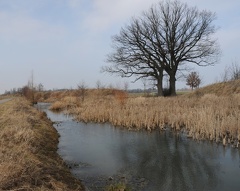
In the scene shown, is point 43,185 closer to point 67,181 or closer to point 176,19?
point 67,181

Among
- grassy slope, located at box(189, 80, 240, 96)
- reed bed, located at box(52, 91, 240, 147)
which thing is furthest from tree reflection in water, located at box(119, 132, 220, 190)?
grassy slope, located at box(189, 80, 240, 96)

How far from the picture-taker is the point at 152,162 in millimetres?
8117

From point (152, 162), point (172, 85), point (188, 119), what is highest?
point (172, 85)

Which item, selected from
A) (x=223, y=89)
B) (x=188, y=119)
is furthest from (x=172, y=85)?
(x=188, y=119)

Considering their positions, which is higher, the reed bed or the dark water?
the reed bed

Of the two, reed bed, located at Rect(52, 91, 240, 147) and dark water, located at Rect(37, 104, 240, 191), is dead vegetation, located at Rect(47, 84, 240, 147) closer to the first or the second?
reed bed, located at Rect(52, 91, 240, 147)

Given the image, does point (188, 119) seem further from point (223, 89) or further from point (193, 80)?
point (193, 80)

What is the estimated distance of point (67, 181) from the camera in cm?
588

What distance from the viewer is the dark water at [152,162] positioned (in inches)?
254

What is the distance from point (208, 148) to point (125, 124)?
6.11m

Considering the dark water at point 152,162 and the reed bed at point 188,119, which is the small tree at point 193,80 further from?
the dark water at point 152,162

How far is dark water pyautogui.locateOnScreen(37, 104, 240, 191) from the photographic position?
254 inches

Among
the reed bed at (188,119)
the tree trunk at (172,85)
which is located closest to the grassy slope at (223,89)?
the tree trunk at (172,85)

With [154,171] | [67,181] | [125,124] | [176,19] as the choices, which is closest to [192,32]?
[176,19]
